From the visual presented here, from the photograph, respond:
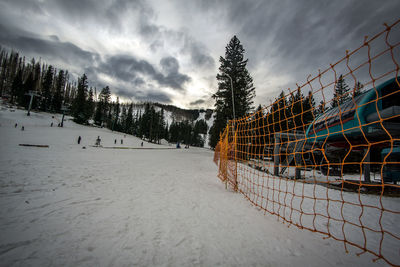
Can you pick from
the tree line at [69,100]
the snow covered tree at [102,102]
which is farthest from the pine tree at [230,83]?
the snow covered tree at [102,102]

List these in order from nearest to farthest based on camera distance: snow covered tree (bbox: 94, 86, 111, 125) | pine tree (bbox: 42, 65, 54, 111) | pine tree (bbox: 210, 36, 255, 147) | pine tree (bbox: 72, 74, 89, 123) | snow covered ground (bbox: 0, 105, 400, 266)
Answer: snow covered ground (bbox: 0, 105, 400, 266)
pine tree (bbox: 210, 36, 255, 147)
pine tree (bbox: 72, 74, 89, 123)
pine tree (bbox: 42, 65, 54, 111)
snow covered tree (bbox: 94, 86, 111, 125)

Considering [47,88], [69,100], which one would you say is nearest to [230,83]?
[47,88]

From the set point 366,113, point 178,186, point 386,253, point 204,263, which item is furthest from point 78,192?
point 366,113

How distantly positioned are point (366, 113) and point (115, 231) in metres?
6.65

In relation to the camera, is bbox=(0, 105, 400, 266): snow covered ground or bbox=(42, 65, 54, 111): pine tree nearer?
bbox=(0, 105, 400, 266): snow covered ground

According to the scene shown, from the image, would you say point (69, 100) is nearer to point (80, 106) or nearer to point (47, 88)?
point (47, 88)

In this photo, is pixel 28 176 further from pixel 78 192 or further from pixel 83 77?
pixel 83 77

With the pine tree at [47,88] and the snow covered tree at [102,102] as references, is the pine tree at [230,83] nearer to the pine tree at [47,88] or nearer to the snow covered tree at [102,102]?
the snow covered tree at [102,102]

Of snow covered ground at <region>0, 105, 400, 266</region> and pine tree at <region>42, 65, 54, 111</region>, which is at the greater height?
pine tree at <region>42, 65, 54, 111</region>

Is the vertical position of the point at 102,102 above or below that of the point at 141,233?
above

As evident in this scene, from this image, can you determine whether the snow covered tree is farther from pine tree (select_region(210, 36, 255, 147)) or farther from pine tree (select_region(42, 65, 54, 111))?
pine tree (select_region(210, 36, 255, 147))

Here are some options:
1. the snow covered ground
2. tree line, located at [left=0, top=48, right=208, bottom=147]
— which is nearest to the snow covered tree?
tree line, located at [left=0, top=48, right=208, bottom=147]

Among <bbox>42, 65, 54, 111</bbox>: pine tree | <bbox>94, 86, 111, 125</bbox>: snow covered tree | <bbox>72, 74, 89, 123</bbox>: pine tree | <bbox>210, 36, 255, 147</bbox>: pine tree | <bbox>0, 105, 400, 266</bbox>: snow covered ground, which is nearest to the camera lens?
<bbox>0, 105, 400, 266</bbox>: snow covered ground

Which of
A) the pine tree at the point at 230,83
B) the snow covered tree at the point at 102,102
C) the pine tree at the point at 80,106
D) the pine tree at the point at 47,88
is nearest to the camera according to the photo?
the pine tree at the point at 230,83
